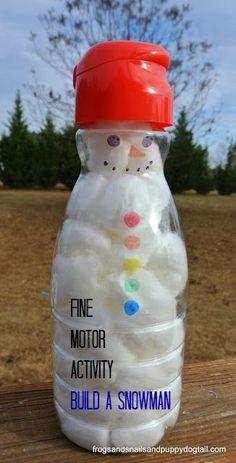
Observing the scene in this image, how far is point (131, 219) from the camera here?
53 centimetres

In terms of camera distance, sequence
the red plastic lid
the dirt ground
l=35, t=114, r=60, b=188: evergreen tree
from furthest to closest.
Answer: l=35, t=114, r=60, b=188: evergreen tree, the dirt ground, the red plastic lid

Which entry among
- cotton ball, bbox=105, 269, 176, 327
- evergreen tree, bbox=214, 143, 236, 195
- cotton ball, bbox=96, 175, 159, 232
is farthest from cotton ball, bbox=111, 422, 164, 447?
evergreen tree, bbox=214, 143, 236, 195

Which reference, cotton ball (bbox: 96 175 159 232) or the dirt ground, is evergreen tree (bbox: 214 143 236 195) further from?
cotton ball (bbox: 96 175 159 232)

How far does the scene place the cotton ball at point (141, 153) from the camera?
0.54 meters

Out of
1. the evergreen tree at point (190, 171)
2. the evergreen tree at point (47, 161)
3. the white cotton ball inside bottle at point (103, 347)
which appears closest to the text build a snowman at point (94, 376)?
A: the white cotton ball inside bottle at point (103, 347)

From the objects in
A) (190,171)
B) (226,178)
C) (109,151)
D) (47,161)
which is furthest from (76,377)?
(226,178)

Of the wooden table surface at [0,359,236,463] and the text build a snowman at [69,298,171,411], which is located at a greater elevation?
the text build a snowman at [69,298,171,411]

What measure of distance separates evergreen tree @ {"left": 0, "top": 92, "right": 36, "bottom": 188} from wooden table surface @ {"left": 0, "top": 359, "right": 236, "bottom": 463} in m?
8.53

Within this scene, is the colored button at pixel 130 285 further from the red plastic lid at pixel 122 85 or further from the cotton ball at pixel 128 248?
the red plastic lid at pixel 122 85

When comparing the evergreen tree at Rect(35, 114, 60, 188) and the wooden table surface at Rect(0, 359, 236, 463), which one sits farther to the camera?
the evergreen tree at Rect(35, 114, 60, 188)

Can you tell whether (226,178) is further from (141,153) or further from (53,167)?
(141,153)

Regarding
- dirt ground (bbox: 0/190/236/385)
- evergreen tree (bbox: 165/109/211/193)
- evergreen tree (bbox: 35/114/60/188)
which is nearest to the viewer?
dirt ground (bbox: 0/190/236/385)

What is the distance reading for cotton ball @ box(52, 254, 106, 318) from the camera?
0.53 metres

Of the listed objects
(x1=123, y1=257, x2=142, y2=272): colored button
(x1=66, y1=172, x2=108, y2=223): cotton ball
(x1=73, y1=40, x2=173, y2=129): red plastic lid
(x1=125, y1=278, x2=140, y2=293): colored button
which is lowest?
(x1=125, y1=278, x2=140, y2=293): colored button
